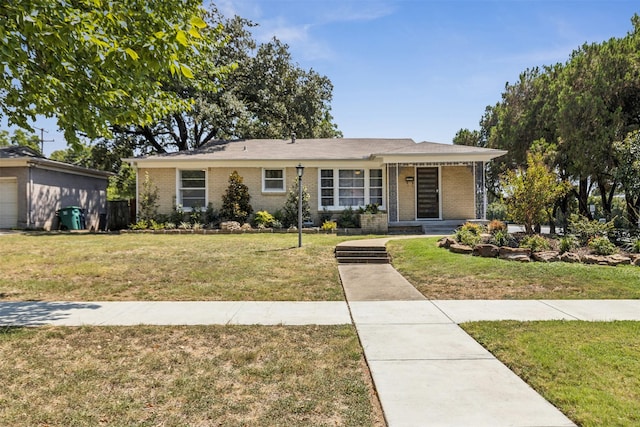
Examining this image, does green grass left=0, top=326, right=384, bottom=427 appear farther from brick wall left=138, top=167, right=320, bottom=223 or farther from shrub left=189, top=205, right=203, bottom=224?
brick wall left=138, top=167, right=320, bottom=223

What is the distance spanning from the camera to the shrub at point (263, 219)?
16500mm

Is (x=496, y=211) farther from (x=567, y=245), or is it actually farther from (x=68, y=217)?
(x=68, y=217)

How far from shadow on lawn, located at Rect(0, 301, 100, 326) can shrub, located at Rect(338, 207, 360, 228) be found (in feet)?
37.3

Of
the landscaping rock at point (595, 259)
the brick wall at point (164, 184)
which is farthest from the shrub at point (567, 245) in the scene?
the brick wall at point (164, 184)

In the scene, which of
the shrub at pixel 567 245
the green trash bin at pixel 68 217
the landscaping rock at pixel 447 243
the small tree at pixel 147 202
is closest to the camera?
the shrub at pixel 567 245

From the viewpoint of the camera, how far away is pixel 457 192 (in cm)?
1761

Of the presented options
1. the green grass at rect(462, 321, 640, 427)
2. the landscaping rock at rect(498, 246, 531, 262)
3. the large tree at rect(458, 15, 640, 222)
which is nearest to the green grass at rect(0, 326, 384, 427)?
the green grass at rect(462, 321, 640, 427)

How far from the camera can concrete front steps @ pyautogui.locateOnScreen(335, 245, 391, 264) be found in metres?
10.2

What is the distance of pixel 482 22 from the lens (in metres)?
10.1

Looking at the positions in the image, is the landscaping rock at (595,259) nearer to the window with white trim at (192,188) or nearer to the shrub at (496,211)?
the window with white trim at (192,188)

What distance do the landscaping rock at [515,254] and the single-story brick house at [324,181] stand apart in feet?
Result: 24.8

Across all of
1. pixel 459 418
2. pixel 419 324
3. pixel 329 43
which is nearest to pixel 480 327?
pixel 419 324

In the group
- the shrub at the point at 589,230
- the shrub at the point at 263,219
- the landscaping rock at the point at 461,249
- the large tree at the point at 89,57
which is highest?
the large tree at the point at 89,57

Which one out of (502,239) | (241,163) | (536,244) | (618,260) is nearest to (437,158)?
(502,239)
